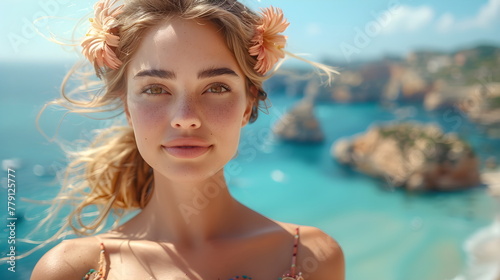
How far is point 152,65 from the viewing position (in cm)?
118

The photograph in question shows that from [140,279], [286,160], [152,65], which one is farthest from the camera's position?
[286,160]

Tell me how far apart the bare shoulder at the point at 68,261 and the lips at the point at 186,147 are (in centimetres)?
41

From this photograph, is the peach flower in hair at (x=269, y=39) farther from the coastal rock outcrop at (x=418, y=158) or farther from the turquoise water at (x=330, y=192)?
the coastal rock outcrop at (x=418, y=158)

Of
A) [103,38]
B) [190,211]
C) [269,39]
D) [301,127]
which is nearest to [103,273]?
[190,211]

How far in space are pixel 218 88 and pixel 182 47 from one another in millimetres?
139

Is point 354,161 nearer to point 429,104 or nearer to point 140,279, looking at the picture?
point 429,104

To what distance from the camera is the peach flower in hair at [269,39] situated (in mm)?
1333

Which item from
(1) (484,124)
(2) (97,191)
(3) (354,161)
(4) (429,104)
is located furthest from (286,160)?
(2) (97,191)

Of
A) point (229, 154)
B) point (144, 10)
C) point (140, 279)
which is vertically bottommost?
point (140, 279)

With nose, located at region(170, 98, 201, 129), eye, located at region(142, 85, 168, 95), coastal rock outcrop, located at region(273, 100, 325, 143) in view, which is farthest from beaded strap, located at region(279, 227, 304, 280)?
coastal rock outcrop, located at region(273, 100, 325, 143)

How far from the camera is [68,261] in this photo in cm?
130

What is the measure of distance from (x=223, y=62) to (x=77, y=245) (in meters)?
0.67

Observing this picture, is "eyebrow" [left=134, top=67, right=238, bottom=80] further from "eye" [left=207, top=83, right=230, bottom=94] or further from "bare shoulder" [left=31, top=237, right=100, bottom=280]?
"bare shoulder" [left=31, top=237, right=100, bottom=280]

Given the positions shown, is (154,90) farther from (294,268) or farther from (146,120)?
(294,268)
